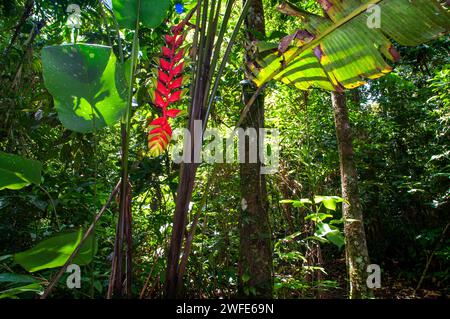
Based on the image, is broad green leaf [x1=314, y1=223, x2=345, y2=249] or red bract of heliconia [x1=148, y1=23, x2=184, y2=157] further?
broad green leaf [x1=314, y1=223, x2=345, y2=249]

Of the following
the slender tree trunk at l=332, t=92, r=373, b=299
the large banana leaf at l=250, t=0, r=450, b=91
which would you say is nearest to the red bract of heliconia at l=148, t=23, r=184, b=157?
the large banana leaf at l=250, t=0, r=450, b=91

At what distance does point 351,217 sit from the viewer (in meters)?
3.12

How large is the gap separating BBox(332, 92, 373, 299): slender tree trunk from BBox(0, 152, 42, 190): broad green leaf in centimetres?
244

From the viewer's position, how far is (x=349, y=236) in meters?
3.05

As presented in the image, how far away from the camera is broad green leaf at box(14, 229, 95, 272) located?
114cm

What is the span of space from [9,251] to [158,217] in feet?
3.04

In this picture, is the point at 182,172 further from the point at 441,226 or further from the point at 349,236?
the point at 441,226

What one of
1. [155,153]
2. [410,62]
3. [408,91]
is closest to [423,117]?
[408,91]

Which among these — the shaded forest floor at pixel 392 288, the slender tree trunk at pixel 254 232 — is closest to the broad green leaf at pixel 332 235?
the slender tree trunk at pixel 254 232

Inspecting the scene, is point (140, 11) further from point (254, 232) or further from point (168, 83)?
point (254, 232)

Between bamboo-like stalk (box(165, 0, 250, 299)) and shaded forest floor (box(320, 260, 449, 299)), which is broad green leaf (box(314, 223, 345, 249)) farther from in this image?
shaded forest floor (box(320, 260, 449, 299))

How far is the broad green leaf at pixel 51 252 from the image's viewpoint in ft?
3.73

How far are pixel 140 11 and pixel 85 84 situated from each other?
353 millimetres

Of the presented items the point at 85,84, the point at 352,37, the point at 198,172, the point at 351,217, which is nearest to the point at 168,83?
the point at 85,84
